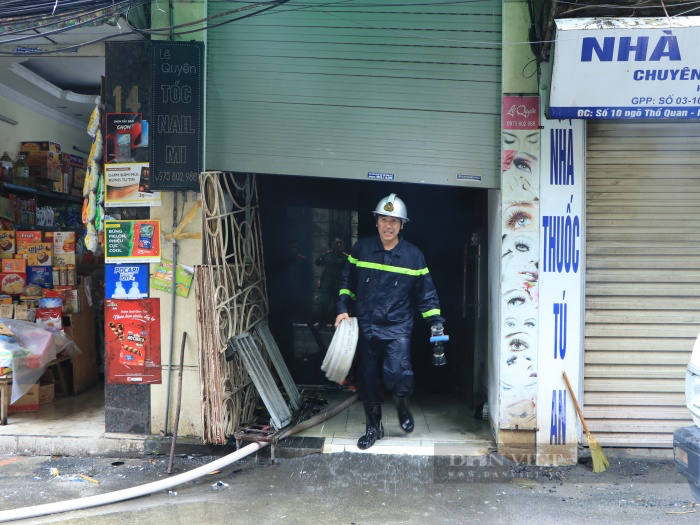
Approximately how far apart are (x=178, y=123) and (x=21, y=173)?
389 cm

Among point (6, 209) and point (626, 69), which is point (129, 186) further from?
point (626, 69)

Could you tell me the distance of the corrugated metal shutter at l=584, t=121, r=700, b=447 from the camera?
565 centimetres

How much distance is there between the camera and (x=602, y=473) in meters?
5.34

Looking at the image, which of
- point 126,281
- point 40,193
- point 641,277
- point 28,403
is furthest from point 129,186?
point 641,277

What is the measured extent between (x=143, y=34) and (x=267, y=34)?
1.14 m

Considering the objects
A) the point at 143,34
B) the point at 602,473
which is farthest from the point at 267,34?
the point at 602,473

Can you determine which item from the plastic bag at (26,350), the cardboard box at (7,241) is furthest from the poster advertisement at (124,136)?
the cardboard box at (7,241)

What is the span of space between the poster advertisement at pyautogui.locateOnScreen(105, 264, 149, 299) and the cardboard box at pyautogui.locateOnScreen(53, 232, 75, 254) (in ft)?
7.11

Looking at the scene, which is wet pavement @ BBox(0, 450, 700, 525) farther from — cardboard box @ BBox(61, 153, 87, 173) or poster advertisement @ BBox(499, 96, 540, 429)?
cardboard box @ BBox(61, 153, 87, 173)

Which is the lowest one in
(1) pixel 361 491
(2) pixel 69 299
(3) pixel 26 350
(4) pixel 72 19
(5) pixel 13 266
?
(1) pixel 361 491

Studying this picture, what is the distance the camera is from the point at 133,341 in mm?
5797

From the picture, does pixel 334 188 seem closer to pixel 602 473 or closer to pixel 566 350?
pixel 566 350

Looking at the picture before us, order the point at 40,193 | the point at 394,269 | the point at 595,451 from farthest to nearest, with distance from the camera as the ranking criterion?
the point at 40,193 < the point at 394,269 < the point at 595,451

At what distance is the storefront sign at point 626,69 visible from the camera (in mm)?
4816
